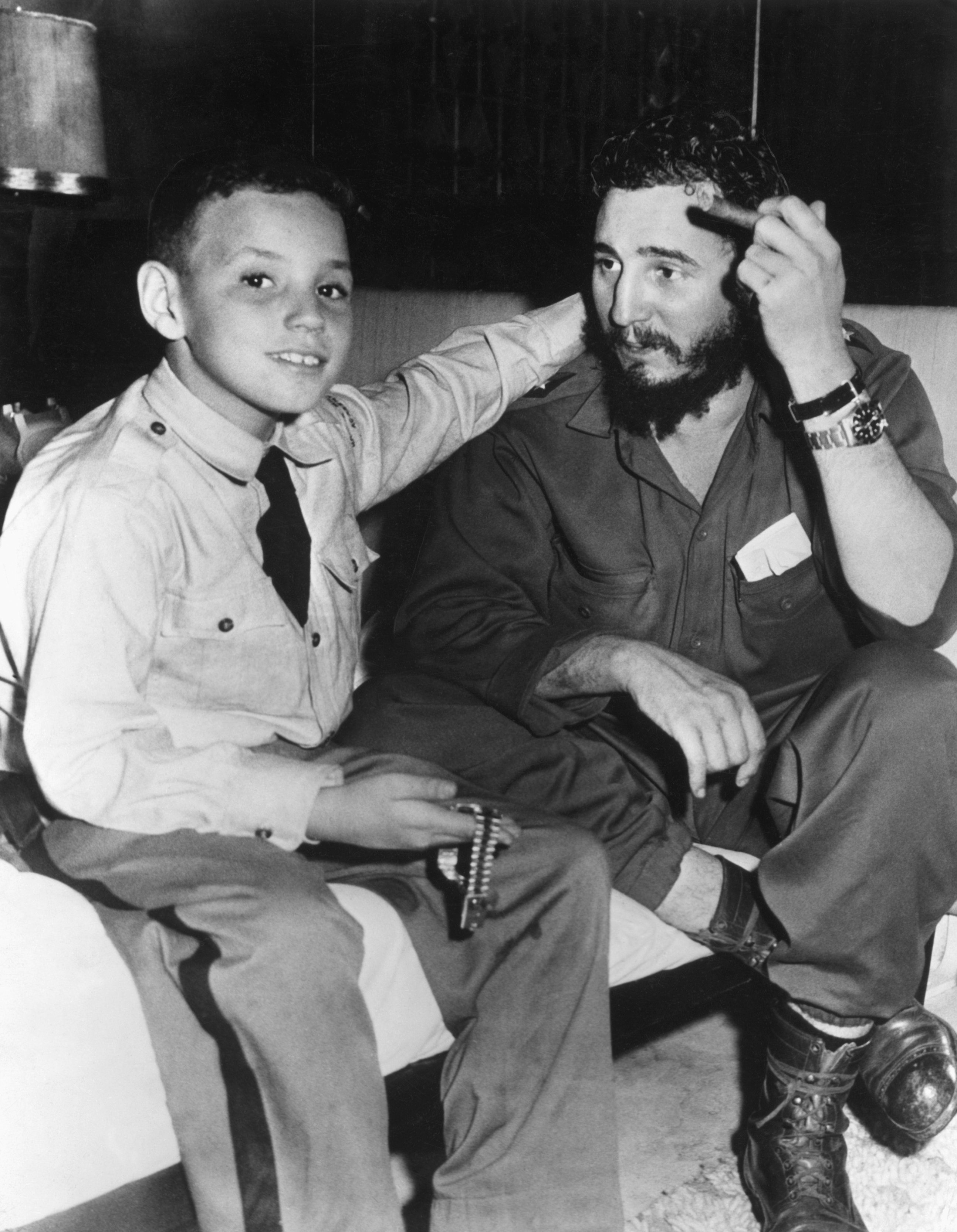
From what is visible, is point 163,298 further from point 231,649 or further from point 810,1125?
point 810,1125

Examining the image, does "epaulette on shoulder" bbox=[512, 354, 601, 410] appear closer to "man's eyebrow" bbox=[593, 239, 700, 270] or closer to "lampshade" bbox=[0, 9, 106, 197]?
"man's eyebrow" bbox=[593, 239, 700, 270]

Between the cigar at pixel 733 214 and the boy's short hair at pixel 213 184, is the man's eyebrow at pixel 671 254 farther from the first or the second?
the boy's short hair at pixel 213 184

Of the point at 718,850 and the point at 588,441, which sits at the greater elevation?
the point at 588,441

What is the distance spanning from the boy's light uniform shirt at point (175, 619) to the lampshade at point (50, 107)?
89 centimetres

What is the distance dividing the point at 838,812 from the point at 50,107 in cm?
164

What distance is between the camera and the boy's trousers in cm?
94

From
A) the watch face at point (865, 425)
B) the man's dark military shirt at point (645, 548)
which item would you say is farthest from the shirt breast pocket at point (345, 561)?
the watch face at point (865, 425)

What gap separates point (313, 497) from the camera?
1272 millimetres

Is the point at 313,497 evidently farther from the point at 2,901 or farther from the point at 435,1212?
the point at 435,1212

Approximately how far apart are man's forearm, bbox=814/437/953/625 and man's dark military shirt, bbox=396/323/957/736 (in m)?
0.09

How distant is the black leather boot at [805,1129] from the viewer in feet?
3.88

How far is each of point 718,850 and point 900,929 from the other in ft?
0.80

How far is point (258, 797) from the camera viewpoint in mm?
1029

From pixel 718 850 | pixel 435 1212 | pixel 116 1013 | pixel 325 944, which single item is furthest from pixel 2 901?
pixel 718 850
